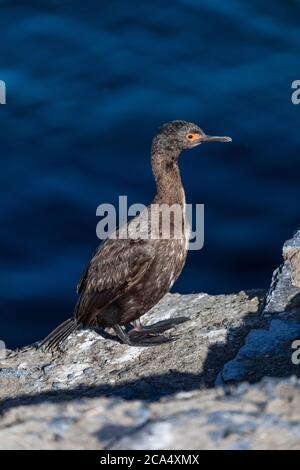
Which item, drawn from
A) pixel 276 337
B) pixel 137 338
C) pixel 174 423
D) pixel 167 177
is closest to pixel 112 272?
pixel 137 338

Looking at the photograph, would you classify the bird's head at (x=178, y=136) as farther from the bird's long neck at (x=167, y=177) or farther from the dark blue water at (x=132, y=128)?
the dark blue water at (x=132, y=128)

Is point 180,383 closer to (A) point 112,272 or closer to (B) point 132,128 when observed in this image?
(A) point 112,272

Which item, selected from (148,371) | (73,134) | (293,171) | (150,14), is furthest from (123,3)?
(148,371)

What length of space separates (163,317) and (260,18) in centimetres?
962

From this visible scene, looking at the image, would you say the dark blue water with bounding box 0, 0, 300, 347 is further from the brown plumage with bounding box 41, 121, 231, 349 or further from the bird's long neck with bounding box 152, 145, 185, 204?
the bird's long neck with bounding box 152, 145, 185, 204

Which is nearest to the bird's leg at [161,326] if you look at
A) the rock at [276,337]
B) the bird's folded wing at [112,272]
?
the bird's folded wing at [112,272]

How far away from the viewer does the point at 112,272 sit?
9.23m

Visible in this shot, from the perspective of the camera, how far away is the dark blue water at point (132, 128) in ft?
46.0

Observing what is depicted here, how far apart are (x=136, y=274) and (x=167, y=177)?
949mm

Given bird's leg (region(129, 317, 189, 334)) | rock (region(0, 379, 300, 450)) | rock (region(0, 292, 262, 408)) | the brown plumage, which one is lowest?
rock (region(0, 379, 300, 450))

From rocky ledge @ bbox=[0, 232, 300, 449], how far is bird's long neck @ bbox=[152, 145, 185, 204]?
97cm

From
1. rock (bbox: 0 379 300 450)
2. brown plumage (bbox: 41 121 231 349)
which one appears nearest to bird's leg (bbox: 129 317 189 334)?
brown plumage (bbox: 41 121 231 349)

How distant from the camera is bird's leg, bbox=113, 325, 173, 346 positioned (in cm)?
912

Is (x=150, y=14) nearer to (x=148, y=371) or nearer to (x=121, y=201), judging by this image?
(x=121, y=201)
